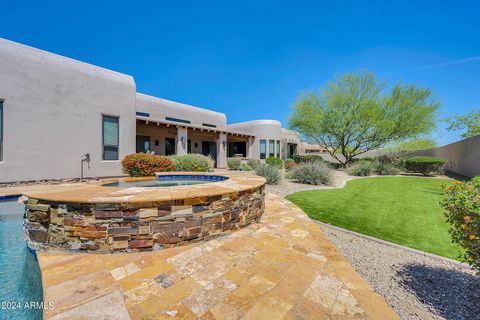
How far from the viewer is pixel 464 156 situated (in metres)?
12.8

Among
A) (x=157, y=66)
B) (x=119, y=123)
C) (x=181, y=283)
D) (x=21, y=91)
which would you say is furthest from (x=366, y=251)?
(x=157, y=66)

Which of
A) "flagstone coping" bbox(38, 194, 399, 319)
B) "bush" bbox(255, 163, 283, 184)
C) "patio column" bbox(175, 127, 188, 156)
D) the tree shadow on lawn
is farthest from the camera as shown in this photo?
"patio column" bbox(175, 127, 188, 156)

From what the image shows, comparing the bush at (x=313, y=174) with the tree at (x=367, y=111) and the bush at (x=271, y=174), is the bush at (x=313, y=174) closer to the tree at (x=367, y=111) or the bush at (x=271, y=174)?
the bush at (x=271, y=174)

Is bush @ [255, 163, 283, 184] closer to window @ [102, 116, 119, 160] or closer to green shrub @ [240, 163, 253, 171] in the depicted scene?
green shrub @ [240, 163, 253, 171]

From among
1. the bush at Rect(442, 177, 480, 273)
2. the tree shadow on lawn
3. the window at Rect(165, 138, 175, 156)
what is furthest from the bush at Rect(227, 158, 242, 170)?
the bush at Rect(442, 177, 480, 273)

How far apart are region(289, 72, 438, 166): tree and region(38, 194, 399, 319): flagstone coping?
673 inches

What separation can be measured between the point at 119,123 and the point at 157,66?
10.5m

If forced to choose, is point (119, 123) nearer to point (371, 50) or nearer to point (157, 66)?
point (157, 66)

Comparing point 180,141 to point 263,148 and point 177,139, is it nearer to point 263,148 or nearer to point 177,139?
point 177,139

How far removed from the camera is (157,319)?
4.65 ft

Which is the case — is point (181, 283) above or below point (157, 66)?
below

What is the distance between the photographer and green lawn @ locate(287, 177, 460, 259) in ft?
12.7

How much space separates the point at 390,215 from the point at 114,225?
6535mm

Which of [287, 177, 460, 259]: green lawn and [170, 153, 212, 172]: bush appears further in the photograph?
[170, 153, 212, 172]: bush
